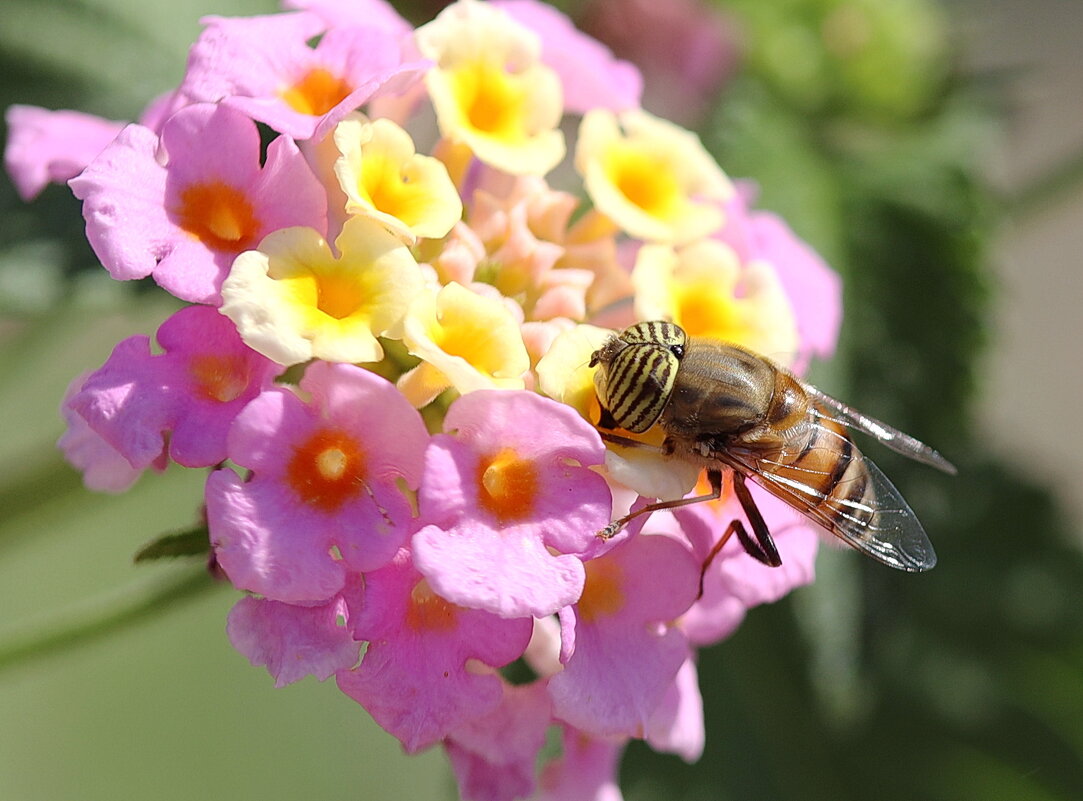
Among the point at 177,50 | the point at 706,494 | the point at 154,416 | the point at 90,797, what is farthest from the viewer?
the point at 90,797

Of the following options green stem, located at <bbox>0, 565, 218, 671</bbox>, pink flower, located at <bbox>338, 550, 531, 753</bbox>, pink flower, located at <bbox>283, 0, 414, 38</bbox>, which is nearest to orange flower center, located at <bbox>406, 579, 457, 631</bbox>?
pink flower, located at <bbox>338, 550, 531, 753</bbox>

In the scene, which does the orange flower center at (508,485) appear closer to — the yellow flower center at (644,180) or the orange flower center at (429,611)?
the orange flower center at (429,611)

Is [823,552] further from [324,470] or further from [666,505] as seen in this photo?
[324,470]

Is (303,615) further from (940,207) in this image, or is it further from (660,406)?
(940,207)

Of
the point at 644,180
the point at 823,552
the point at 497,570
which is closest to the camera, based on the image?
the point at 497,570

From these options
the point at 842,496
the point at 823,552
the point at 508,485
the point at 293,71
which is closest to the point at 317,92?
the point at 293,71

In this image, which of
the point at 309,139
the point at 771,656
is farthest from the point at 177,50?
the point at 771,656
